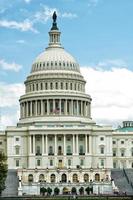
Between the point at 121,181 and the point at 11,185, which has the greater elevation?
the point at 121,181

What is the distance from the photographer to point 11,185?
589ft

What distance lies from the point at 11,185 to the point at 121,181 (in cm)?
2346

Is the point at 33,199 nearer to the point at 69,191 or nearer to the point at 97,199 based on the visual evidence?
the point at 97,199

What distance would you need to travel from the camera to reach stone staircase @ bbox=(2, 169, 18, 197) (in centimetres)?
17009

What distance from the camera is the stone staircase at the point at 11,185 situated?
170087mm

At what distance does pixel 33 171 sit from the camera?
623ft

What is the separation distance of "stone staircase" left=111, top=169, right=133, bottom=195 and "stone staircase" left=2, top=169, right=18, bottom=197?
2074 centimetres

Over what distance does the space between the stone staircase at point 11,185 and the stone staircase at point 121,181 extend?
2074cm

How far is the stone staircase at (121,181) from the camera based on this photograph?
575 ft

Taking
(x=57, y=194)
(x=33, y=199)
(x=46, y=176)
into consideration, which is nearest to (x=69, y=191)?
(x=57, y=194)

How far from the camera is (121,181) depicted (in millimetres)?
185250

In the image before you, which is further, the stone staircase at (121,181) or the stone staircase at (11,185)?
the stone staircase at (121,181)

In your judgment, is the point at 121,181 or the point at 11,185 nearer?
the point at 11,185

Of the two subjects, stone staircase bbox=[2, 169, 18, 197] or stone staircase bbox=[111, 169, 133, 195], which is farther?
stone staircase bbox=[111, 169, 133, 195]
